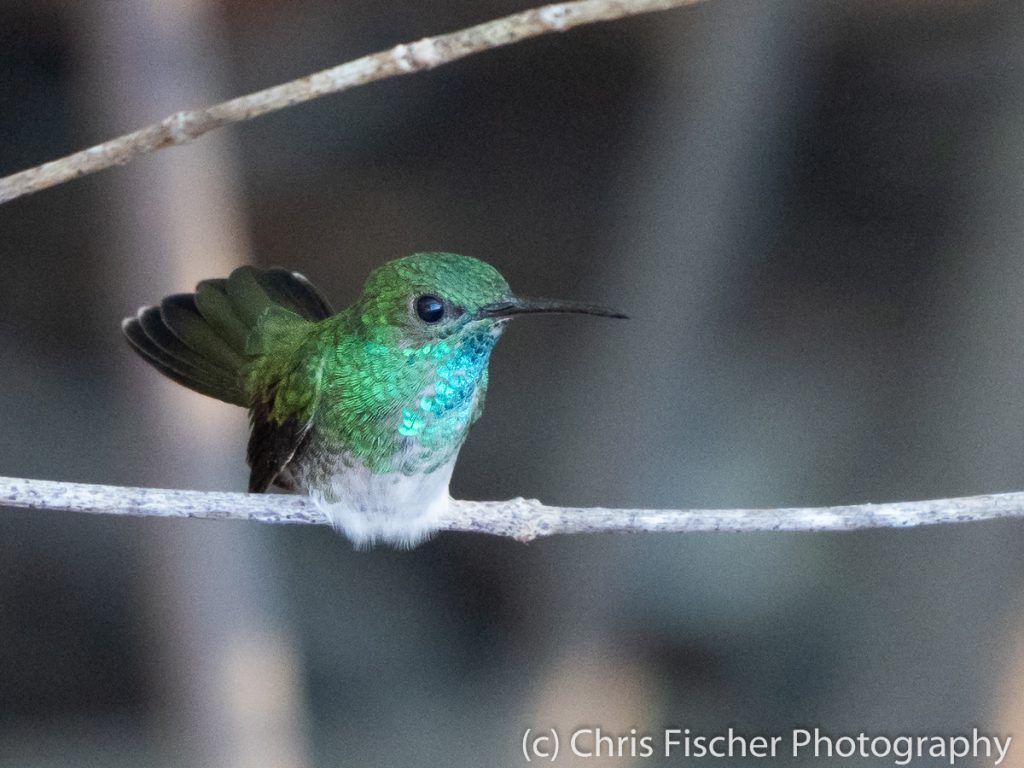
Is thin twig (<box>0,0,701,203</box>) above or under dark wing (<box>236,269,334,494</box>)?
above

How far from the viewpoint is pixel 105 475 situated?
4.76ft

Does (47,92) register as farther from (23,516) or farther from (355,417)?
(355,417)

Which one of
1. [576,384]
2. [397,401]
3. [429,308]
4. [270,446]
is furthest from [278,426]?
[576,384]

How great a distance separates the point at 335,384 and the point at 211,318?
13 centimetres

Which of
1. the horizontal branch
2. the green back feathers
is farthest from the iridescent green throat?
the horizontal branch

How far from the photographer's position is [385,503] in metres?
0.80

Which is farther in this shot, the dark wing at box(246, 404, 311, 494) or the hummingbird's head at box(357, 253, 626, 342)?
the dark wing at box(246, 404, 311, 494)

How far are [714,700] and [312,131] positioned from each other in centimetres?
97

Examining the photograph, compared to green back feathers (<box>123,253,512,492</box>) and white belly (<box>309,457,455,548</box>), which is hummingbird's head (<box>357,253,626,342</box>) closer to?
green back feathers (<box>123,253,512,492</box>)

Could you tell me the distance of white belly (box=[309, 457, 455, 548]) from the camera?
78cm

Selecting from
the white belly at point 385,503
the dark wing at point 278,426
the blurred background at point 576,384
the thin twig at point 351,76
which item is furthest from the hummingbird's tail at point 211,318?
the blurred background at point 576,384

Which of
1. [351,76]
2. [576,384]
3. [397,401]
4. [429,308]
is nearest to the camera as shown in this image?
[351,76]

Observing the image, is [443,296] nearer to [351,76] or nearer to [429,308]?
[429,308]

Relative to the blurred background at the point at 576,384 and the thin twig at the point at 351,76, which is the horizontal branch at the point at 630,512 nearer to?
the thin twig at the point at 351,76
